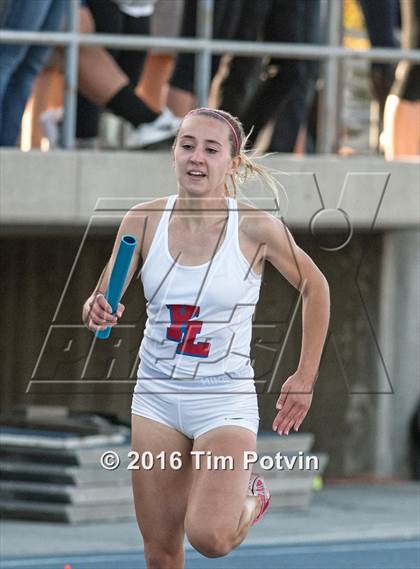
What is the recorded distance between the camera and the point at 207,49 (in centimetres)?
1010

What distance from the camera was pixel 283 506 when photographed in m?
10.7

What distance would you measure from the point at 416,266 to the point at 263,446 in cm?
223

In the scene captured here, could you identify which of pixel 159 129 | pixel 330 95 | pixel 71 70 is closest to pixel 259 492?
pixel 159 129

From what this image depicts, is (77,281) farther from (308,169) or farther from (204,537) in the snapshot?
(204,537)

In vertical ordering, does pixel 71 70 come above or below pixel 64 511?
above

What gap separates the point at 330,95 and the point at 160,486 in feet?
18.6

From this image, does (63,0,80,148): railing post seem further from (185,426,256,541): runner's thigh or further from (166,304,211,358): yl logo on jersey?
(185,426,256,541): runner's thigh

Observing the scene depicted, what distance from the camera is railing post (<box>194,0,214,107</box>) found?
400 inches

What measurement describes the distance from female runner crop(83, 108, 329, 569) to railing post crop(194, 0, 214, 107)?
4.37 meters

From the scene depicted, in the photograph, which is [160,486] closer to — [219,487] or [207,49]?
[219,487]

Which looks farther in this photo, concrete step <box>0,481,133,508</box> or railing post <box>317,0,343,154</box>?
railing post <box>317,0,343,154</box>

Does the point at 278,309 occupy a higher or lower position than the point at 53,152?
lower

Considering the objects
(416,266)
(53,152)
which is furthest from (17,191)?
(416,266)

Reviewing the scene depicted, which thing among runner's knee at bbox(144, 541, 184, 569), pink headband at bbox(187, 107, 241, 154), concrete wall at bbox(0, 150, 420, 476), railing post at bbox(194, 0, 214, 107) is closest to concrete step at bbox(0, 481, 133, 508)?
concrete wall at bbox(0, 150, 420, 476)
